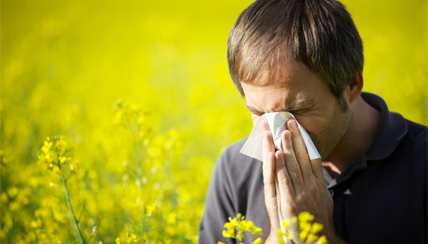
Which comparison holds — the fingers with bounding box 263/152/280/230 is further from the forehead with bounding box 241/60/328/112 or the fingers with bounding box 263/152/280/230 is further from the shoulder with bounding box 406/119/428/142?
the shoulder with bounding box 406/119/428/142

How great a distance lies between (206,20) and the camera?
12203mm

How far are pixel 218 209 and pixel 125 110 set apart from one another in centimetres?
78

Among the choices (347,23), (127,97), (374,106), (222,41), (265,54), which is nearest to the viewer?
(265,54)

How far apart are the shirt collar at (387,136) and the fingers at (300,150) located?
34cm

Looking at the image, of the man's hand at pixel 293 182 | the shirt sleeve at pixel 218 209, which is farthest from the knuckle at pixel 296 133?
the shirt sleeve at pixel 218 209

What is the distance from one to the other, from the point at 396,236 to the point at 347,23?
94 centimetres

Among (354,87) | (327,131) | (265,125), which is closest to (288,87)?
(265,125)

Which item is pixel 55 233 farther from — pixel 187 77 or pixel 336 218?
pixel 187 77

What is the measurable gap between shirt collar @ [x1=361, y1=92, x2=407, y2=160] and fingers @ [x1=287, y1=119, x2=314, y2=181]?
340mm

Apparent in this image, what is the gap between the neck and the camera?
153 centimetres

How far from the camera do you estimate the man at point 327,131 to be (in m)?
1.27

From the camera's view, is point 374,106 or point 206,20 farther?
point 206,20

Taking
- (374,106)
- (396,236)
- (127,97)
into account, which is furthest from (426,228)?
(127,97)

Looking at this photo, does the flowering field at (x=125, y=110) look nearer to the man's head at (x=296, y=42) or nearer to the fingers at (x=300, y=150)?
the man's head at (x=296, y=42)
